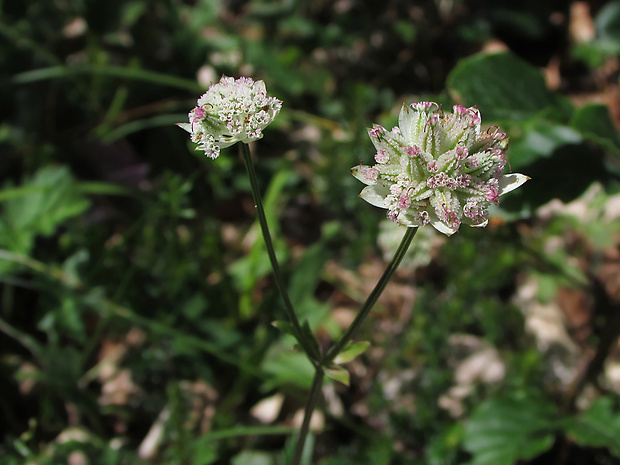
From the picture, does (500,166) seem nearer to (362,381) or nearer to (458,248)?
(458,248)

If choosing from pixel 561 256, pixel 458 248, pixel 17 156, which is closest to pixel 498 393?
pixel 458 248

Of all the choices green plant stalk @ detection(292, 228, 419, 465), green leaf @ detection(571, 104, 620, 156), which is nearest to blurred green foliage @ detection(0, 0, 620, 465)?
green leaf @ detection(571, 104, 620, 156)

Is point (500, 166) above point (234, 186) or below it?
below

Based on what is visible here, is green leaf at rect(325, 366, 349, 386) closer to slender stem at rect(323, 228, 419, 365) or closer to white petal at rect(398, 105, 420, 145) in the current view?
slender stem at rect(323, 228, 419, 365)

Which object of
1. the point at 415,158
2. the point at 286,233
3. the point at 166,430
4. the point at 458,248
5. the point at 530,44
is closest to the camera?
the point at 415,158

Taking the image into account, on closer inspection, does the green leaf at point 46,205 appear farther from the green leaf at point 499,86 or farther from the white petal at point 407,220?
the white petal at point 407,220
